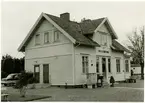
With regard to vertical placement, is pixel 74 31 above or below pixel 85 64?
above

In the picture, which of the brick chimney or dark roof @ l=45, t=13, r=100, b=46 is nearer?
dark roof @ l=45, t=13, r=100, b=46

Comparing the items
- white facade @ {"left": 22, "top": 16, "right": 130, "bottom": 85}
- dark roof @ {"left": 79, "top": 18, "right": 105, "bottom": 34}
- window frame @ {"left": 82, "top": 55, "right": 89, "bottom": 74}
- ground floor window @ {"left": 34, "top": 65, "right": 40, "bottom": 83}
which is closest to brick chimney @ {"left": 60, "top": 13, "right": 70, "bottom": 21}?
dark roof @ {"left": 79, "top": 18, "right": 105, "bottom": 34}

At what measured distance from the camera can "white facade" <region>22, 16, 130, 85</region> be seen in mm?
21328

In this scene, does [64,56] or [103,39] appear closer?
[64,56]

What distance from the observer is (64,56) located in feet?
71.3

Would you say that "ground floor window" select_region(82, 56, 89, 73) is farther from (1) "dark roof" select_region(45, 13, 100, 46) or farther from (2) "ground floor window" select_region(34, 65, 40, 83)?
(2) "ground floor window" select_region(34, 65, 40, 83)

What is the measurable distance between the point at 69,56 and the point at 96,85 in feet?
11.0

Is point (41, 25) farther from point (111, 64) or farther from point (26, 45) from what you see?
point (111, 64)

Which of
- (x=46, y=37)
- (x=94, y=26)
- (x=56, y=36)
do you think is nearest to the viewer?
(x=56, y=36)

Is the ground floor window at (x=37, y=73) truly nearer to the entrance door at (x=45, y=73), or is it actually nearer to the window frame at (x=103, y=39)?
the entrance door at (x=45, y=73)

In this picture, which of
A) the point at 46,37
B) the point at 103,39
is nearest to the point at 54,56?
the point at 46,37

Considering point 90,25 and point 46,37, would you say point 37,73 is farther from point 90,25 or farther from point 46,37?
point 90,25

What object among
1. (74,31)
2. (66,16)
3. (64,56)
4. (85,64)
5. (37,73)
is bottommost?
(37,73)

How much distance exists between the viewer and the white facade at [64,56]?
21.3 meters
